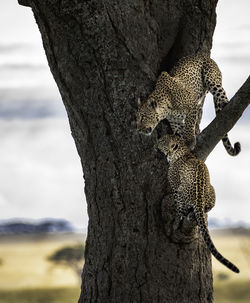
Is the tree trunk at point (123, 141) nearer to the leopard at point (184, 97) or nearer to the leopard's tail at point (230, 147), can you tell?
the leopard at point (184, 97)

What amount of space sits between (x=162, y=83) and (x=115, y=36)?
1.77ft

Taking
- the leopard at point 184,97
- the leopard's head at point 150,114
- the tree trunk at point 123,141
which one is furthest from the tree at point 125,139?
the leopard's head at point 150,114

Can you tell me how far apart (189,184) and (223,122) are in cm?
56

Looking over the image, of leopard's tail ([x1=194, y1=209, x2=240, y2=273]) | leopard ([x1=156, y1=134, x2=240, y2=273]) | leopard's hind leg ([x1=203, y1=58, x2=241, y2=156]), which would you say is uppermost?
leopard's hind leg ([x1=203, y1=58, x2=241, y2=156])

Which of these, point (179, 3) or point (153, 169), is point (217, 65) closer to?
point (179, 3)

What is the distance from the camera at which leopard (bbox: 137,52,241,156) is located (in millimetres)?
5723

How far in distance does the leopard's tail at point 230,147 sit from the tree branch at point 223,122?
29 centimetres

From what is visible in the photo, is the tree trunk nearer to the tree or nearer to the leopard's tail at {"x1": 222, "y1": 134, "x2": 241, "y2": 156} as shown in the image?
the tree

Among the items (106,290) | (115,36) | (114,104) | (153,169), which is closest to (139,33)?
(115,36)

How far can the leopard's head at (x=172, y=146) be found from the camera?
5.75m

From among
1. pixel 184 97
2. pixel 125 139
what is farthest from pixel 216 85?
pixel 125 139

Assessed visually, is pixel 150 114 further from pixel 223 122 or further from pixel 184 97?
pixel 223 122

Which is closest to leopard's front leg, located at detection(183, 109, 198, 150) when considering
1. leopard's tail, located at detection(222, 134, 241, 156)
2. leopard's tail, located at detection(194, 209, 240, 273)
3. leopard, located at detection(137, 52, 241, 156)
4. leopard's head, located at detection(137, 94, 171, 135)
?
leopard, located at detection(137, 52, 241, 156)

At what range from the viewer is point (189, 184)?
5.62 m
